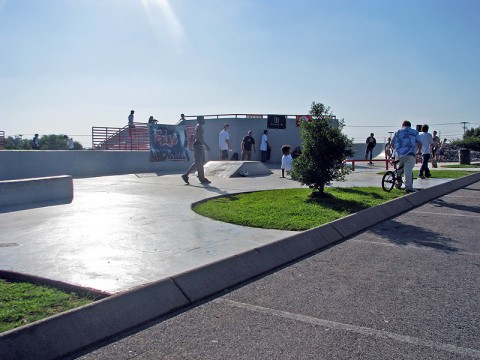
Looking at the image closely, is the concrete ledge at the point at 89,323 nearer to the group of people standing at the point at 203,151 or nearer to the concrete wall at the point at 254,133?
the group of people standing at the point at 203,151

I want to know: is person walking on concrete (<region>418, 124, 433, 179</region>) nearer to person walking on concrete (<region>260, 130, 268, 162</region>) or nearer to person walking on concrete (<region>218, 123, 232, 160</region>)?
person walking on concrete (<region>218, 123, 232, 160</region>)

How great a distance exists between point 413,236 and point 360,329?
3879 millimetres

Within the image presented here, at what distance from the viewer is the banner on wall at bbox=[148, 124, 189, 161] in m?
21.1

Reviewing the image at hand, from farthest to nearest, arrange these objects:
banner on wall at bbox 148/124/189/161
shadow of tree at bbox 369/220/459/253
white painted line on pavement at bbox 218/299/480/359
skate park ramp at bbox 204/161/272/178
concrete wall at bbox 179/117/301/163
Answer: concrete wall at bbox 179/117/301/163
banner on wall at bbox 148/124/189/161
skate park ramp at bbox 204/161/272/178
shadow of tree at bbox 369/220/459/253
white painted line on pavement at bbox 218/299/480/359

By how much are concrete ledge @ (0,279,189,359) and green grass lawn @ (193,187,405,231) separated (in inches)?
122

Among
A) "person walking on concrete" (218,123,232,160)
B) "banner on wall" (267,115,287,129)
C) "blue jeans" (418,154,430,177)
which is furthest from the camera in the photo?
"banner on wall" (267,115,287,129)

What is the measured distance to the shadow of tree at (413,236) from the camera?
21.0 feet

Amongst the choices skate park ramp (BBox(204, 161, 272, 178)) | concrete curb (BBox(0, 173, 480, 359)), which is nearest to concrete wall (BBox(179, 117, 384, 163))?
skate park ramp (BBox(204, 161, 272, 178))

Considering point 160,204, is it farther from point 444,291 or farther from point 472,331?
point 472,331

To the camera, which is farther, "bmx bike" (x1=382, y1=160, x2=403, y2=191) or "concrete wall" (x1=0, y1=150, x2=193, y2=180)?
"concrete wall" (x1=0, y1=150, x2=193, y2=180)

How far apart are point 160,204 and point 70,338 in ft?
20.1

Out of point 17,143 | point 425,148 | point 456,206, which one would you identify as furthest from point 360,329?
point 17,143

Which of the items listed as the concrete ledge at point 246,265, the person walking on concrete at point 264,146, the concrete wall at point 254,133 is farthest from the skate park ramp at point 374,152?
the concrete ledge at point 246,265

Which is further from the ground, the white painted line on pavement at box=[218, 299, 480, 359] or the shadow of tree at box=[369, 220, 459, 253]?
the shadow of tree at box=[369, 220, 459, 253]
